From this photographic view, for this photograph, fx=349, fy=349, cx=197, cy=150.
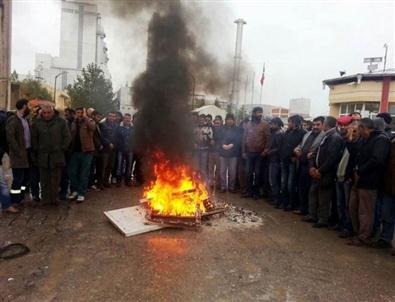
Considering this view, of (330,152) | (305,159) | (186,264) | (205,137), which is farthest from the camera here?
(205,137)

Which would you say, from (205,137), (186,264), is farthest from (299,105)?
(186,264)

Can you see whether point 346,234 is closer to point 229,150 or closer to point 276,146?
point 276,146

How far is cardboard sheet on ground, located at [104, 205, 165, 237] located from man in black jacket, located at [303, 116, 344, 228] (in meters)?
3.01

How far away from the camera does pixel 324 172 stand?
643cm

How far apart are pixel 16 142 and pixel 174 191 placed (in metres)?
3.05

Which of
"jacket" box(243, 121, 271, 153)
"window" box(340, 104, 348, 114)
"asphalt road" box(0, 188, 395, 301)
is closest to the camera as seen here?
"asphalt road" box(0, 188, 395, 301)

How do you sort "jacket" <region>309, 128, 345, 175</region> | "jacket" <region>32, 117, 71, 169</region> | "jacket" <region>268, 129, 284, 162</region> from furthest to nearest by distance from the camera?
"jacket" <region>268, 129, 284, 162</region> → "jacket" <region>32, 117, 71, 169</region> → "jacket" <region>309, 128, 345, 175</region>

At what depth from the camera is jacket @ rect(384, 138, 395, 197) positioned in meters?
5.40

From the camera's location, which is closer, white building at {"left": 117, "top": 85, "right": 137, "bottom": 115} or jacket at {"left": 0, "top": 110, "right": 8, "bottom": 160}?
jacket at {"left": 0, "top": 110, "right": 8, "bottom": 160}

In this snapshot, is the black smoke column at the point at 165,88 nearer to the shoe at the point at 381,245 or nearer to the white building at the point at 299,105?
the shoe at the point at 381,245

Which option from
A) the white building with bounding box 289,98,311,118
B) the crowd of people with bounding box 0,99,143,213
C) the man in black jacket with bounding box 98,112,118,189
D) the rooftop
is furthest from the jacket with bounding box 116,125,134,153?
the white building with bounding box 289,98,311,118

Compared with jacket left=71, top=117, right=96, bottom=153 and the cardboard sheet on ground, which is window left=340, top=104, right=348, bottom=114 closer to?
jacket left=71, top=117, right=96, bottom=153

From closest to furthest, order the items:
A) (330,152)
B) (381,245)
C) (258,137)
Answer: (381,245) → (330,152) → (258,137)

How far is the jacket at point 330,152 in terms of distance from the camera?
20.7 ft
